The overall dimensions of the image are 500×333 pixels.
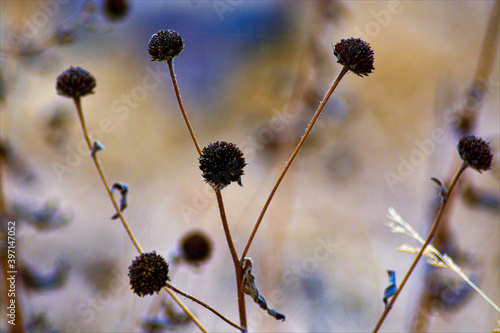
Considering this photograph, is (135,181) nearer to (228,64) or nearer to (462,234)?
(228,64)

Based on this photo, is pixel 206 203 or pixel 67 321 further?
pixel 206 203

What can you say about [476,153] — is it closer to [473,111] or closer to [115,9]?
[473,111]

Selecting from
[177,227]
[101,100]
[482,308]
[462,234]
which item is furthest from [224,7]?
[482,308]

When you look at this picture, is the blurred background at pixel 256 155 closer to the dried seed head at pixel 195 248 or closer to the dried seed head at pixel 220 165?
the dried seed head at pixel 195 248

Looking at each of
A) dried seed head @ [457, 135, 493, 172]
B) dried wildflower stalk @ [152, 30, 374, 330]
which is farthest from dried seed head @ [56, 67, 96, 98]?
dried seed head @ [457, 135, 493, 172]

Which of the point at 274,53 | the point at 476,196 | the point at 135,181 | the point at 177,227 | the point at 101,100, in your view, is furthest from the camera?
the point at 274,53

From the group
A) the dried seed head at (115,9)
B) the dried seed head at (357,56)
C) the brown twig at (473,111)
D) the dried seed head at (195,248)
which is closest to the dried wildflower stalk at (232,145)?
the dried seed head at (357,56)
